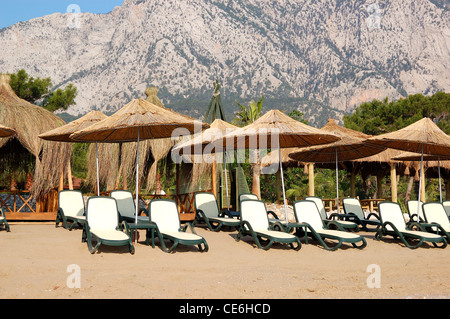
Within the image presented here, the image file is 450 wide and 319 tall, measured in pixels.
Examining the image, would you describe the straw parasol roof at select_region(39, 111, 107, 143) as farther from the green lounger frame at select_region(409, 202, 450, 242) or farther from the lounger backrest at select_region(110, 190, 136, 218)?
the green lounger frame at select_region(409, 202, 450, 242)

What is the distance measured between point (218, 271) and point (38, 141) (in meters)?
7.74

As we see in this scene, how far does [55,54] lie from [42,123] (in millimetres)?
103670

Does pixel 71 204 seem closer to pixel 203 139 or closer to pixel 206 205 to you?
pixel 206 205

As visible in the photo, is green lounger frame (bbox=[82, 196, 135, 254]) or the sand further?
green lounger frame (bbox=[82, 196, 135, 254])

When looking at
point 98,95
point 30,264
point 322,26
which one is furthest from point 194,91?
point 30,264

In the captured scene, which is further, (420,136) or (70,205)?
(70,205)

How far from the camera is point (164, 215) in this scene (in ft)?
25.0

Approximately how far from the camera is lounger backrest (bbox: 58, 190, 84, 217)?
31.2ft

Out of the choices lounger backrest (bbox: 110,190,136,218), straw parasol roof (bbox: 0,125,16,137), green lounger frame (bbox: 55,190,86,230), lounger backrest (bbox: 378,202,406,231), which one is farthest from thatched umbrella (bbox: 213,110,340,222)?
straw parasol roof (bbox: 0,125,16,137)

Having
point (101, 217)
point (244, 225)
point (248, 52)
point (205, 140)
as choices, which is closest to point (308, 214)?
point (244, 225)

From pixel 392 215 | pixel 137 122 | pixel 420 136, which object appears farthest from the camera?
pixel 392 215

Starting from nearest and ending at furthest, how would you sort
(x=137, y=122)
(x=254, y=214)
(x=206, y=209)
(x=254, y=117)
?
1. (x=137, y=122)
2. (x=254, y=214)
3. (x=206, y=209)
4. (x=254, y=117)

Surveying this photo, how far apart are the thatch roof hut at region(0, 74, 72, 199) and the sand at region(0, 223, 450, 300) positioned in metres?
3.97

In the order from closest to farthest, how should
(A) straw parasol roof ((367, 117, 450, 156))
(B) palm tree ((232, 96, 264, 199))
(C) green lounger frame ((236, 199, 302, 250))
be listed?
(C) green lounger frame ((236, 199, 302, 250)), (A) straw parasol roof ((367, 117, 450, 156)), (B) palm tree ((232, 96, 264, 199))
